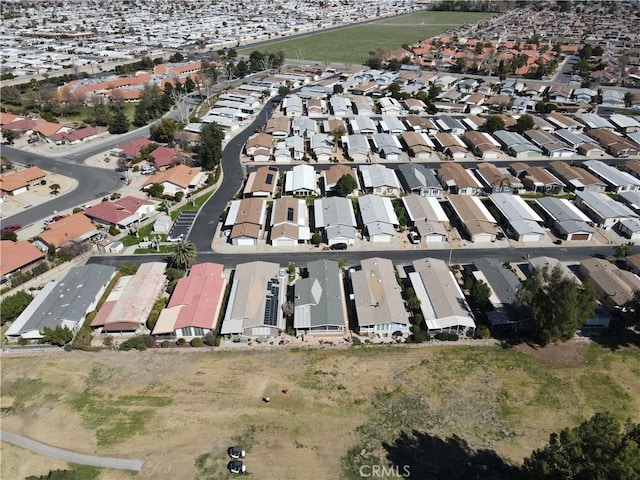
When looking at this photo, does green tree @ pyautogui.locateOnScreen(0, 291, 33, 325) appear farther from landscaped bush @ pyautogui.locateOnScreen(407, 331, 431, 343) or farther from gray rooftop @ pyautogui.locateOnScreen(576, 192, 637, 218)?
gray rooftop @ pyautogui.locateOnScreen(576, 192, 637, 218)

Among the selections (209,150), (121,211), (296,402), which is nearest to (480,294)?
(296,402)

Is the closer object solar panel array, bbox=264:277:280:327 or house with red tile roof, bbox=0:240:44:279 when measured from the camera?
solar panel array, bbox=264:277:280:327

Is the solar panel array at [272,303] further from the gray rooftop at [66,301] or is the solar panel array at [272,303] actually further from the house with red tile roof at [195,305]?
the gray rooftop at [66,301]

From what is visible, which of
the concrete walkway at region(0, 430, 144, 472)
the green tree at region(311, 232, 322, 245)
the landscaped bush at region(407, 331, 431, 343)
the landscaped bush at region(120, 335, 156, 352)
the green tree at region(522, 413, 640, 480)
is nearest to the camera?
the green tree at region(522, 413, 640, 480)

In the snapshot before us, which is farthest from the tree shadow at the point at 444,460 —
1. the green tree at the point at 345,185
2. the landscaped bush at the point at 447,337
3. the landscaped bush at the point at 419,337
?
the green tree at the point at 345,185

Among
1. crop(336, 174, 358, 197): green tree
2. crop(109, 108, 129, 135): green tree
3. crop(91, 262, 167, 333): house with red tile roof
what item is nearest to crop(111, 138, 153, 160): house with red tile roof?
crop(109, 108, 129, 135): green tree

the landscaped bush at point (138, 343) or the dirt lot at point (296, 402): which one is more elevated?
the landscaped bush at point (138, 343)
